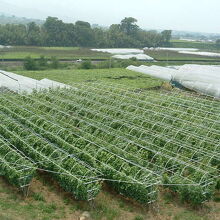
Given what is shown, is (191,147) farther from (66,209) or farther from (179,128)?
(66,209)

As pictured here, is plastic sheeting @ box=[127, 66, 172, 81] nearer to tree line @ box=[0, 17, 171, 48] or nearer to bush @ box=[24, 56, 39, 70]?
bush @ box=[24, 56, 39, 70]

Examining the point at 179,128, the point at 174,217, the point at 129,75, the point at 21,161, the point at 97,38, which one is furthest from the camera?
the point at 97,38

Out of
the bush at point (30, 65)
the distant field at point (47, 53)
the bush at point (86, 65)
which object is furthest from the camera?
the distant field at point (47, 53)

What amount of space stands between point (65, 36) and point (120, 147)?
152 feet

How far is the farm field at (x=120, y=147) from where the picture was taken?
30.2ft

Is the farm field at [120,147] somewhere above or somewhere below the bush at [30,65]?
above

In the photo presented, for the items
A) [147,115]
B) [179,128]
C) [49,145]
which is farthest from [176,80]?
[49,145]

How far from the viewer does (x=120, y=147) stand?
11828 millimetres

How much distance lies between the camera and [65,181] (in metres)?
9.47

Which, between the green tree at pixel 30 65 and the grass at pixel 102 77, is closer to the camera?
the grass at pixel 102 77

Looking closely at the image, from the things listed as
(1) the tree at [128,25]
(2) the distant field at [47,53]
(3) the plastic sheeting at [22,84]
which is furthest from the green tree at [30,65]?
(1) the tree at [128,25]

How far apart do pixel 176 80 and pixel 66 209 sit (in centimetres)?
1759

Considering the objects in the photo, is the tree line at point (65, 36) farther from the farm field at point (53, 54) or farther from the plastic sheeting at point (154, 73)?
the plastic sheeting at point (154, 73)

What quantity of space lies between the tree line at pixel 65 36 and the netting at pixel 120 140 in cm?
3411
